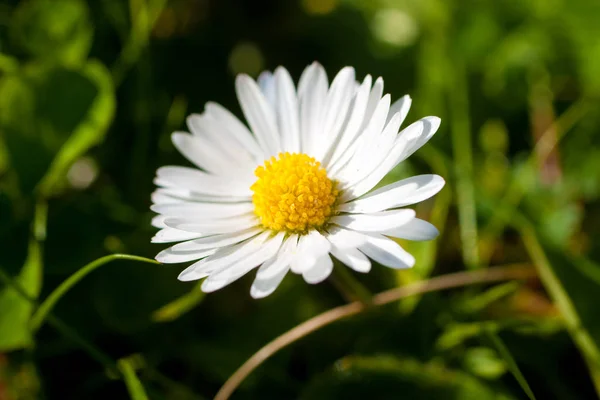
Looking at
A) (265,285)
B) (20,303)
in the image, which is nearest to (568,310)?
(265,285)

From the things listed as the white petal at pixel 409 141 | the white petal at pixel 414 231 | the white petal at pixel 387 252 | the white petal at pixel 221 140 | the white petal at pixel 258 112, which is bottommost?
the white petal at pixel 387 252

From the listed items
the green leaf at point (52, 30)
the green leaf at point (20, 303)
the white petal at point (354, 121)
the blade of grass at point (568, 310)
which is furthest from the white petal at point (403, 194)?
the green leaf at point (52, 30)

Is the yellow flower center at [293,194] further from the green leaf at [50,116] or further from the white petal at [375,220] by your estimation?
the green leaf at [50,116]

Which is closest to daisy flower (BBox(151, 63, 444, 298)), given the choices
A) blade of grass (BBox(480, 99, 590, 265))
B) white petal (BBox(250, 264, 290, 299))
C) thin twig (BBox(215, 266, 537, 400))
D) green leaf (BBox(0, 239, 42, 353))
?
white petal (BBox(250, 264, 290, 299))

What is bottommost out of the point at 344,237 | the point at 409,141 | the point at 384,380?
the point at 384,380

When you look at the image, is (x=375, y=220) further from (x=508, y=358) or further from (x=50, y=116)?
(x=50, y=116)

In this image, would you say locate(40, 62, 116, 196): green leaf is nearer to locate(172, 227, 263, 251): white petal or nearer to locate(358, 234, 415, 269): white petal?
locate(172, 227, 263, 251): white petal
